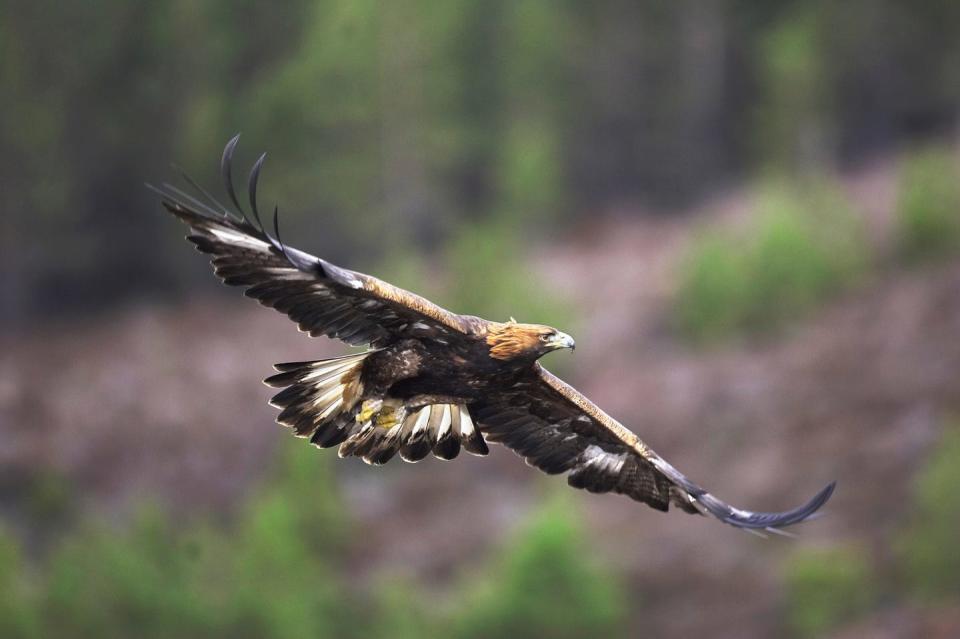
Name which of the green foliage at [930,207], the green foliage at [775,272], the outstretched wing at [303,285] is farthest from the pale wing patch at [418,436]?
the green foliage at [930,207]

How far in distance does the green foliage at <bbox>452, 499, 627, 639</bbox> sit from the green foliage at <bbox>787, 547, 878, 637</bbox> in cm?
260

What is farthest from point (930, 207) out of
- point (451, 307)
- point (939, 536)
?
point (939, 536)

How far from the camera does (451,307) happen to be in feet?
85.8

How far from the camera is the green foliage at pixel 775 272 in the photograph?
2945 centimetres

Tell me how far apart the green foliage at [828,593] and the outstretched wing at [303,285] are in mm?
12969

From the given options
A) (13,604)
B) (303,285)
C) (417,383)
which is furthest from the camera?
Result: (13,604)

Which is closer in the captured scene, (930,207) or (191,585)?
(191,585)

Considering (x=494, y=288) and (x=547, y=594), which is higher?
(x=494, y=288)

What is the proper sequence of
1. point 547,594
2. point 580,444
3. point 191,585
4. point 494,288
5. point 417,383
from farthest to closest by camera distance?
1. point 494,288
2. point 547,594
3. point 191,585
4. point 580,444
5. point 417,383

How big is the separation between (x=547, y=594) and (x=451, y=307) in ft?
23.4

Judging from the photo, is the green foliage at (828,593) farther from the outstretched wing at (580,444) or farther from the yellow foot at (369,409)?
the yellow foot at (369,409)

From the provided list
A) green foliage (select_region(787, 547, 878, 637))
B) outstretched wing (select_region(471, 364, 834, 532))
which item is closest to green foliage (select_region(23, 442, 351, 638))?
green foliage (select_region(787, 547, 878, 637))

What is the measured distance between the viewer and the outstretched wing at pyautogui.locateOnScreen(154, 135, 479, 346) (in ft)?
27.8

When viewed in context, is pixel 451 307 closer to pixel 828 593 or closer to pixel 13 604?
pixel 828 593
